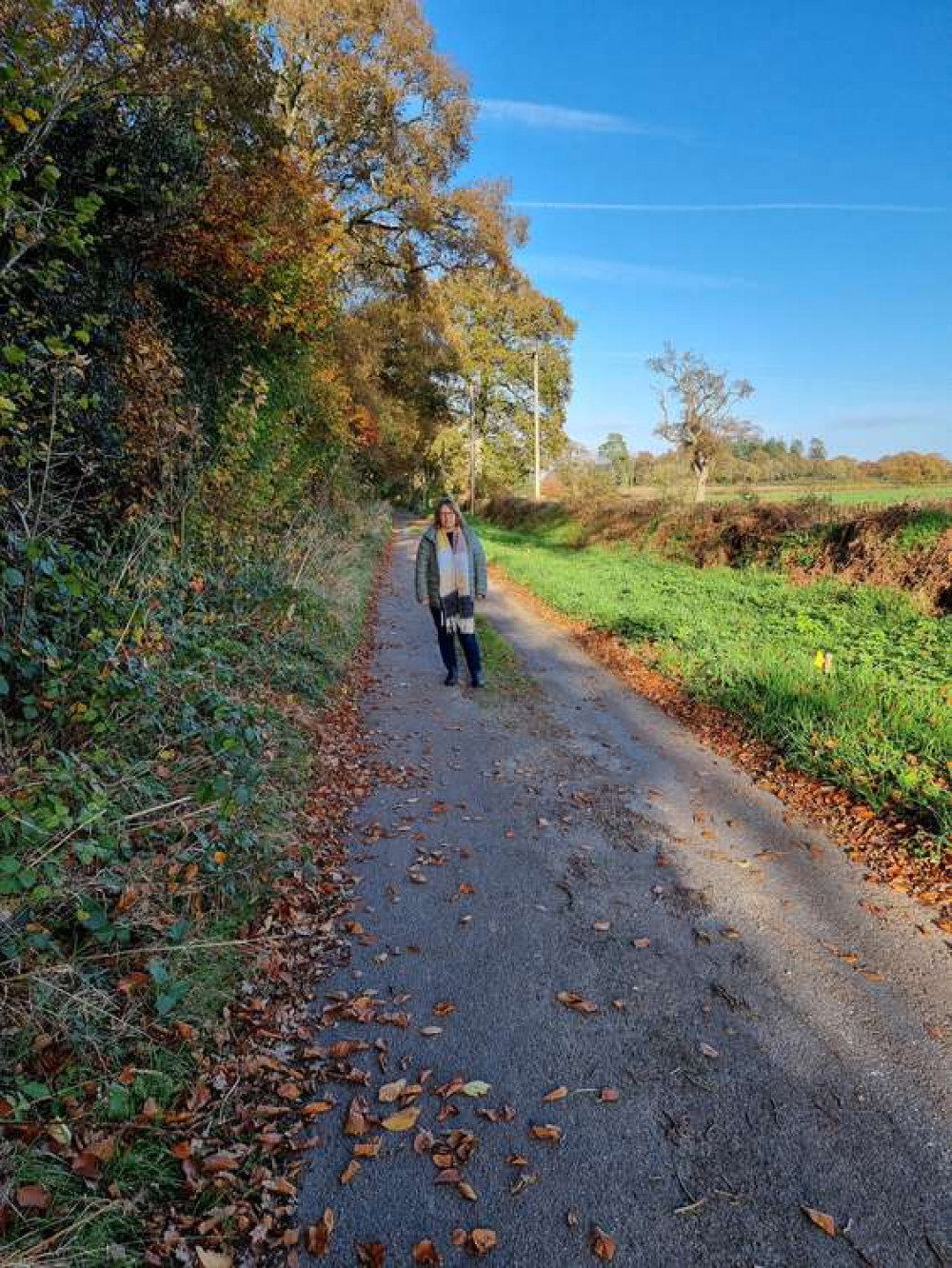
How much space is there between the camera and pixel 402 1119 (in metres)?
2.47

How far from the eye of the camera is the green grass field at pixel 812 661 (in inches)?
198

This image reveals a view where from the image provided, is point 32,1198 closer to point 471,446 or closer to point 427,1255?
point 427,1255

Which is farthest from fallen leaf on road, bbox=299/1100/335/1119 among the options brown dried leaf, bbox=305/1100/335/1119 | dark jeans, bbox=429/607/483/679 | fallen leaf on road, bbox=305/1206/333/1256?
dark jeans, bbox=429/607/483/679

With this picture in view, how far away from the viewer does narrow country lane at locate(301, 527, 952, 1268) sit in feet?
6.95

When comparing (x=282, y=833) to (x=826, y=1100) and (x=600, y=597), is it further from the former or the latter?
(x=600, y=597)

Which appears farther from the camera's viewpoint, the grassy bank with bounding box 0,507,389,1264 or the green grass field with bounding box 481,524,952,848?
the green grass field with bounding box 481,524,952,848

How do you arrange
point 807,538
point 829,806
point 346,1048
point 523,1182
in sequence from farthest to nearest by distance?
point 807,538 < point 829,806 < point 346,1048 < point 523,1182

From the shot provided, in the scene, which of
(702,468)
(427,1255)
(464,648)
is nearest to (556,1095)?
(427,1255)

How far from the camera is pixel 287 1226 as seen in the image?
2.12m

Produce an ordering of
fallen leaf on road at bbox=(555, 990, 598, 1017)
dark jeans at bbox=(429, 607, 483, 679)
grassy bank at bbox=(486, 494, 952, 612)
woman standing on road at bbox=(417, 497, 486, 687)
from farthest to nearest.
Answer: grassy bank at bbox=(486, 494, 952, 612) → dark jeans at bbox=(429, 607, 483, 679) → woman standing on road at bbox=(417, 497, 486, 687) → fallen leaf on road at bbox=(555, 990, 598, 1017)

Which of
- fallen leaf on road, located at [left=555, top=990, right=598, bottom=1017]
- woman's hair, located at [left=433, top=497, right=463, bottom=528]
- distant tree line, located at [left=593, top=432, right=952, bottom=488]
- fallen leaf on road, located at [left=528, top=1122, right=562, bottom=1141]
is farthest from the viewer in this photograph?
distant tree line, located at [left=593, top=432, right=952, bottom=488]

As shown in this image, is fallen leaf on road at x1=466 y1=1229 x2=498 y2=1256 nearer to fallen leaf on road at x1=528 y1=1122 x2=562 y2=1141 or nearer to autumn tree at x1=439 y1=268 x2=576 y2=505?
fallen leaf on road at x1=528 y1=1122 x2=562 y2=1141

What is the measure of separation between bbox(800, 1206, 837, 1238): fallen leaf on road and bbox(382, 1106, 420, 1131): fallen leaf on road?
1341 mm

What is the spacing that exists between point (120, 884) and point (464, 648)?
5383mm
